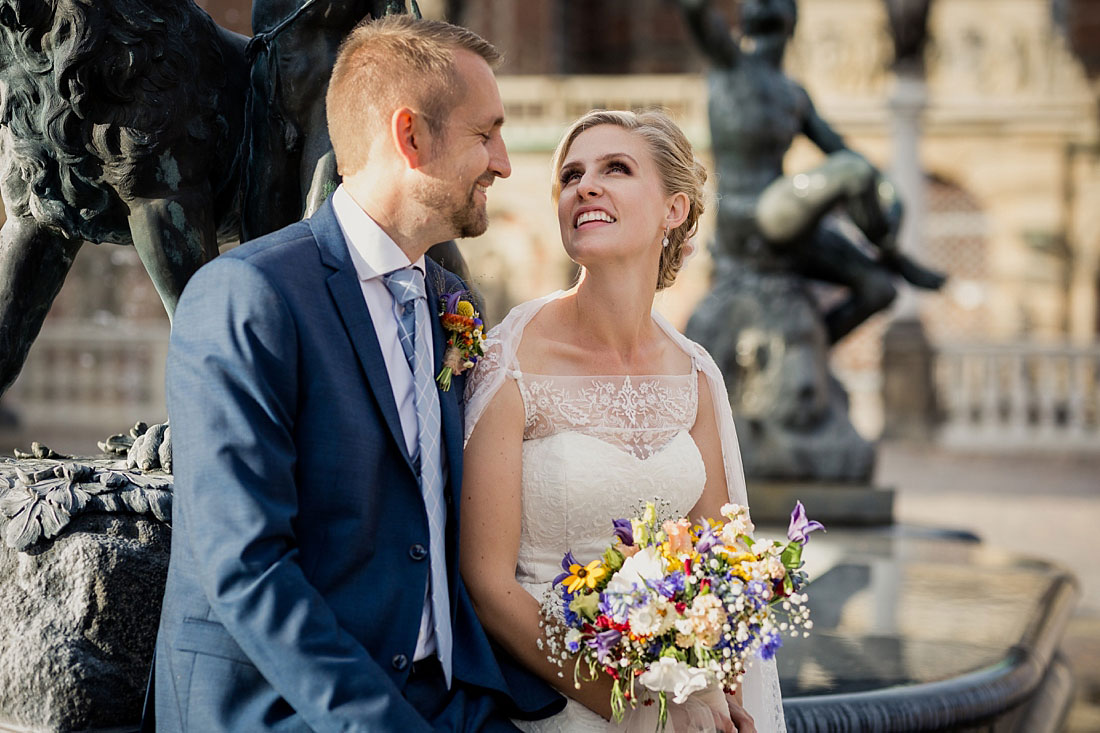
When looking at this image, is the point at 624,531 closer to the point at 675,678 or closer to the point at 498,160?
the point at 675,678

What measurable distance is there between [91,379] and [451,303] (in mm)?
14888

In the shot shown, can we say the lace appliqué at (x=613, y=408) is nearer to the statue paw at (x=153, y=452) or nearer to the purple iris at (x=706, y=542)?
the purple iris at (x=706, y=542)

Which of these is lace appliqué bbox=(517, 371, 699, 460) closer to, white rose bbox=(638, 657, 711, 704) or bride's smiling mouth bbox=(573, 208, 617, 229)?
bride's smiling mouth bbox=(573, 208, 617, 229)

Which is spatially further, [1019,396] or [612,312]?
[1019,396]

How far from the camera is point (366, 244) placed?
189 cm

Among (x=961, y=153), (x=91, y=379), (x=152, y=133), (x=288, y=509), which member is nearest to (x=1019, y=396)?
(x=961, y=153)

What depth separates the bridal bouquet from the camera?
1.88 meters

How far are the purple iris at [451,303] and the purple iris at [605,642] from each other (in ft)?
1.75

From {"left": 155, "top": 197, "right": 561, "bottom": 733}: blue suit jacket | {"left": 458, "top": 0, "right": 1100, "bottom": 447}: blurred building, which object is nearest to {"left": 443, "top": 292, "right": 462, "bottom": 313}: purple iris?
{"left": 155, "top": 197, "right": 561, "bottom": 733}: blue suit jacket

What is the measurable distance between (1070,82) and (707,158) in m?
6.03

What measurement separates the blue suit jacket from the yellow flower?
24cm

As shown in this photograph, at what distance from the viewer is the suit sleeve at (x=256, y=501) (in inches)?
64.5

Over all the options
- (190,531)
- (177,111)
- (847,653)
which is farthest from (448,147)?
(847,653)

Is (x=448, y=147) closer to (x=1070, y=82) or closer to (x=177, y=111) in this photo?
(x=177, y=111)
